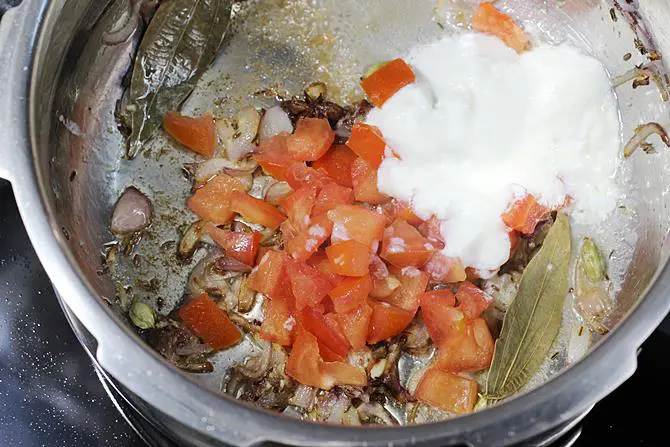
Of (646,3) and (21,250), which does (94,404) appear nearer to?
(21,250)

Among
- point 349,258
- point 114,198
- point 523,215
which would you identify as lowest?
point 114,198

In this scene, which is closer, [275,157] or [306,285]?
[306,285]

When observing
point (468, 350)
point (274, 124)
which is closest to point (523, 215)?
point (468, 350)

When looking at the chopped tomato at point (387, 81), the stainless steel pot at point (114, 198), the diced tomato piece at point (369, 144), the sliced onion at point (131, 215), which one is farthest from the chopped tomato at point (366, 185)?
the sliced onion at point (131, 215)

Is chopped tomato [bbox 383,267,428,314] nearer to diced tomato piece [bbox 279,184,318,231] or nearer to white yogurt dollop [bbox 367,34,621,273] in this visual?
white yogurt dollop [bbox 367,34,621,273]

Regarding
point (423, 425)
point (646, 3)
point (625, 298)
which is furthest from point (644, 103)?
point (423, 425)

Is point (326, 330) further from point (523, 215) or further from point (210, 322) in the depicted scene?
point (523, 215)
